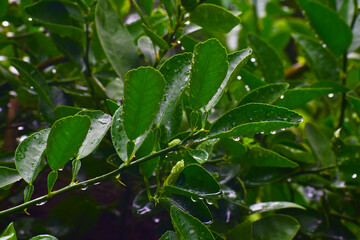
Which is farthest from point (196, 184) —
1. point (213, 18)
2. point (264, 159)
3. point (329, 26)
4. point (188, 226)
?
point (329, 26)

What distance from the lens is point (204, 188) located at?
55 cm

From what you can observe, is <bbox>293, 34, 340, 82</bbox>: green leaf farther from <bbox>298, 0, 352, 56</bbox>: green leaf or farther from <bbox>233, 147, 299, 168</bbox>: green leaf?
<bbox>233, 147, 299, 168</bbox>: green leaf

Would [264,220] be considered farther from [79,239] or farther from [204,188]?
[79,239]

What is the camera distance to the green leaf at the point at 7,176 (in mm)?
545

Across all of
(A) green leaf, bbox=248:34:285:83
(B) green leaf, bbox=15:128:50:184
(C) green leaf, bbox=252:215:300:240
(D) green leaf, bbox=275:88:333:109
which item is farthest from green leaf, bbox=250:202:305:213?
(B) green leaf, bbox=15:128:50:184

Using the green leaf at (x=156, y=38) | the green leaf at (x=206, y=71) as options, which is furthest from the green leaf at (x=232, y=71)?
the green leaf at (x=156, y=38)

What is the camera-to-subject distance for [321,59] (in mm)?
931

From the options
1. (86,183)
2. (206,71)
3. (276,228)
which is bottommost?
(276,228)

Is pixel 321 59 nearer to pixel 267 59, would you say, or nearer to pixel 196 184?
pixel 267 59

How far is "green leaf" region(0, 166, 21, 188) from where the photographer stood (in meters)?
0.55

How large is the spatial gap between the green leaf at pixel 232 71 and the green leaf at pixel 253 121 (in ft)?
0.09

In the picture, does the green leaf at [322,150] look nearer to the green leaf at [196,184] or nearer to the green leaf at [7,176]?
the green leaf at [196,184]

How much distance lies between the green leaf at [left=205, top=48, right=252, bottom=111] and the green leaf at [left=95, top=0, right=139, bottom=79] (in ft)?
0.69

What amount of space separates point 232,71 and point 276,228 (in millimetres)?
321
